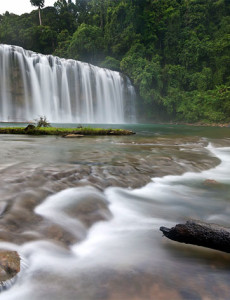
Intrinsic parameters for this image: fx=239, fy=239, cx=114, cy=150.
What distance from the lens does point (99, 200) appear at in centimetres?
317

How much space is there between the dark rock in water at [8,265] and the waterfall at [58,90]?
28.0m

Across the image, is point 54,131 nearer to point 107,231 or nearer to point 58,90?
point 107,231

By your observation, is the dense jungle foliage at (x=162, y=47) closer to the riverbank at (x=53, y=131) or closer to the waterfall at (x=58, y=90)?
the waterfall at (x=58, y=90)

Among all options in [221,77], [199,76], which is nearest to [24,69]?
[199,76]

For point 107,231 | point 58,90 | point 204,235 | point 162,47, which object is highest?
point 162,47

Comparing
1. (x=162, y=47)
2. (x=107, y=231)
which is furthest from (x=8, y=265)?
(x=162, y=47)

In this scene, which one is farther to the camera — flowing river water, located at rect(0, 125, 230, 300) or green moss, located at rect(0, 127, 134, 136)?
green moss, located at rect(0, 127, 134, 136)

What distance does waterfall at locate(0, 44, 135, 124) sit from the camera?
89.1 ft

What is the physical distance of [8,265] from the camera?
5.13 feet

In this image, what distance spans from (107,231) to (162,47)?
43.0 m

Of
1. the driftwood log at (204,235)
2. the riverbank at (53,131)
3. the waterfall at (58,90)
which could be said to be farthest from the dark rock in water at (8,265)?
the waterfall at (58,90)

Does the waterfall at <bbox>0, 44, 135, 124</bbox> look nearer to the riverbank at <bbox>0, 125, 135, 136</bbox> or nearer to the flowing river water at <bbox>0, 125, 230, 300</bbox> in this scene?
the riverbank at <bbox>0, 125, 135, 136</bbox>

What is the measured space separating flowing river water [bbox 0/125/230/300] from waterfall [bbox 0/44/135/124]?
2543cm

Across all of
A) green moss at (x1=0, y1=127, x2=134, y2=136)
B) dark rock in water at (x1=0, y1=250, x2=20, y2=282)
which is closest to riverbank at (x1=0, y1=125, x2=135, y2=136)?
green moss at (x1=0, y1=127, x2=134, y2=136)
